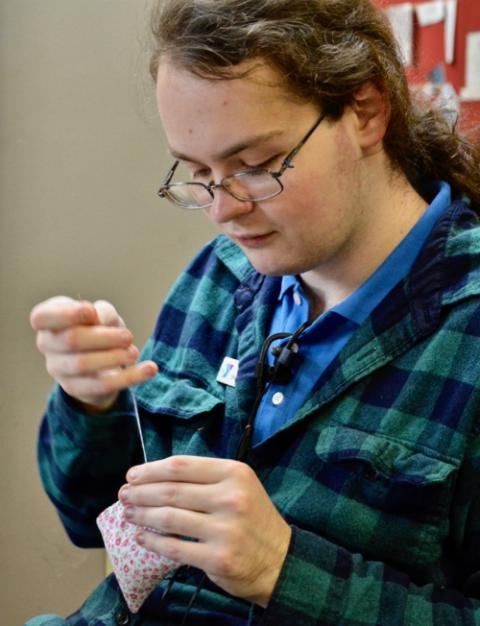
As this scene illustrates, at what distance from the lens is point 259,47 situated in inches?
44.4

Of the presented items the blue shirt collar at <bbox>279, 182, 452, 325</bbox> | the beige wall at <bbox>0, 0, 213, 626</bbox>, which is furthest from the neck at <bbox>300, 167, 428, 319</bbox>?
the beige wall at <bbox>0, 0, 213, 626</bbox>

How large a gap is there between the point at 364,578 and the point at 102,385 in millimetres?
405

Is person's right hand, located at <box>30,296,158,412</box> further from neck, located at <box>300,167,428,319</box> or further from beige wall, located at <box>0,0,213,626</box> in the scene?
beige wall, located at <box>0,0,213,626</box>

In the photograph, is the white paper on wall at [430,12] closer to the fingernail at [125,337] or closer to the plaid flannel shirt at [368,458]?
the plaid flannel shirt at [368,458]

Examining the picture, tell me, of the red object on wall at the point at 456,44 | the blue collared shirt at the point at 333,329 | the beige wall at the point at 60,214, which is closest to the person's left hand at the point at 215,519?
the blue collared shirt at the point at 333,329

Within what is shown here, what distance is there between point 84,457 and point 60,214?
83 cm

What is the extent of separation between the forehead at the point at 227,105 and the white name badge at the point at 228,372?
15.3 inches

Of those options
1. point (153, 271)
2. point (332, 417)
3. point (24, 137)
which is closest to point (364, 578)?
point (332, 417)

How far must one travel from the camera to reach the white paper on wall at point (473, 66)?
7.04 feet

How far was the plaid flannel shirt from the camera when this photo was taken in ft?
3.63

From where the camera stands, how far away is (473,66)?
2.15 meters

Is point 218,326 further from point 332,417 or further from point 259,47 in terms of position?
point 259,47

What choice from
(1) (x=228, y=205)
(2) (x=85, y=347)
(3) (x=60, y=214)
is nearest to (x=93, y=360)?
(2) (x=85, y=347)

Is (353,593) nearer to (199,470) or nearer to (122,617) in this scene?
(199,470)
